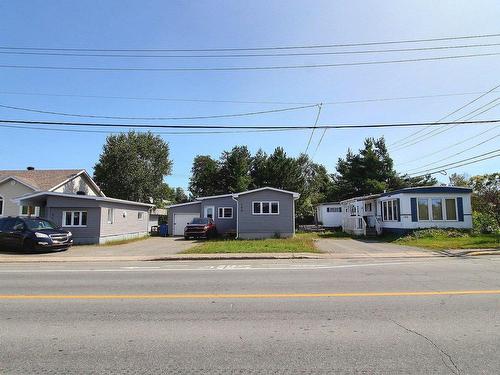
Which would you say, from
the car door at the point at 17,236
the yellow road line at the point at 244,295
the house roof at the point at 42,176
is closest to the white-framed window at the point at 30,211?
the house roof at the point at 42,176

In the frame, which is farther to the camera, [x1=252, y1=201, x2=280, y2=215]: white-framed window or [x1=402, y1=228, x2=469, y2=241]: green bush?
[x1=252, y1=201, x2=280, y2=215]: white-framed window

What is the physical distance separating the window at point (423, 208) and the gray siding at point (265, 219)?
8865 mm

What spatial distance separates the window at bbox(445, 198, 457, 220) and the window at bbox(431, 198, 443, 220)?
410 mm

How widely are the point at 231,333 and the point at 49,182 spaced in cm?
3533

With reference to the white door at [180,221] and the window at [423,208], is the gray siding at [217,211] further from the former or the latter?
the window at [423,208]

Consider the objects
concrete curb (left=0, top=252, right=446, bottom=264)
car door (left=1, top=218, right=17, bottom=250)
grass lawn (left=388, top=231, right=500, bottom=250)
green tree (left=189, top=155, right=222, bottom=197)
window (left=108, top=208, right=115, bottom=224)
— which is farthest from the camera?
green tree (left=189, top=155, right=222, bottom=197)

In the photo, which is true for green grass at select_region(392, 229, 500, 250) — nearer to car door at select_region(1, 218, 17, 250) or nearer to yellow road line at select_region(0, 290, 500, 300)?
yellow road line at select_region(0, 290, 500, 300)

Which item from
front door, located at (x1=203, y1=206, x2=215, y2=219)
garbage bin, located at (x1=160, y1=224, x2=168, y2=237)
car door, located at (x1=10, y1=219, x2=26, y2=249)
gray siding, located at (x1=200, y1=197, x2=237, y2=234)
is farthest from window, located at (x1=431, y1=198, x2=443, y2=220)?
car door, located at (x1=10, y1=219, x2=26, y2=249)

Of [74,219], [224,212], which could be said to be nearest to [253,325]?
[74,219]

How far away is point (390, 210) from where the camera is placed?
104 ft

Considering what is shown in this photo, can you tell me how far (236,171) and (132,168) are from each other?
46.7ft

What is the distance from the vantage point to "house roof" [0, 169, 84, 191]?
1368 inches

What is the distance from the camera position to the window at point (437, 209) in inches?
1138

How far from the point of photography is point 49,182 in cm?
3666
